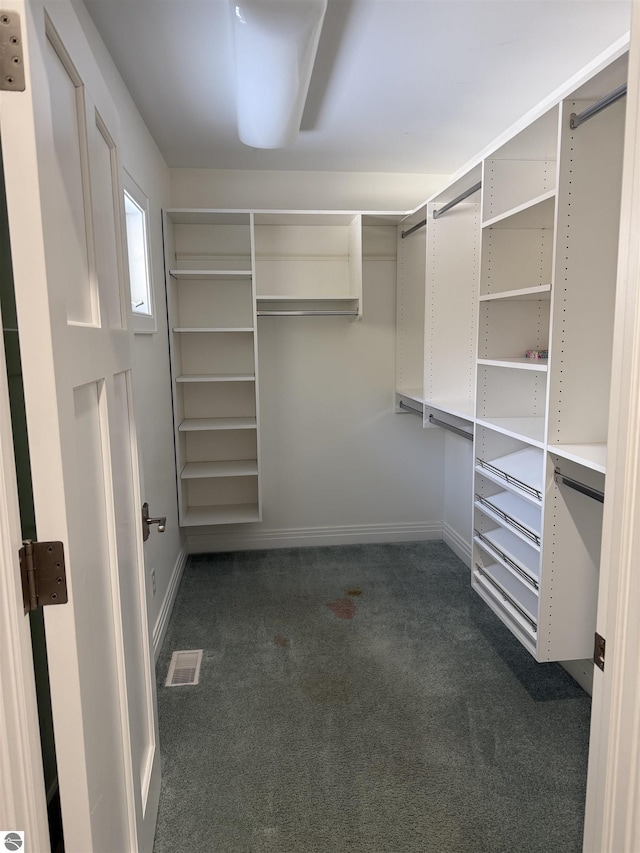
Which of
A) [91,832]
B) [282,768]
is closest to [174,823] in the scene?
[282,768]

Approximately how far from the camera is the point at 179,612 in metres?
3.00

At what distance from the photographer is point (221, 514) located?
3.58 meters

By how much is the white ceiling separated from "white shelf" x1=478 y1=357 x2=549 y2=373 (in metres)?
1.13

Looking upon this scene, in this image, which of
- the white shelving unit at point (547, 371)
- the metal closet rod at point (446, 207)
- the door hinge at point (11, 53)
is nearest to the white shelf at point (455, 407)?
the white shelving unit at point (547, 371)

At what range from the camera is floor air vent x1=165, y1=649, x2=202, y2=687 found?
7.79ft

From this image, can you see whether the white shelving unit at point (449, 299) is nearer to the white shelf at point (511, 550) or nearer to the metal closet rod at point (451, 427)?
the metal closet rod at point (451, 427)

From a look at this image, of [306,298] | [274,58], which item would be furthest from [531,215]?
[306,298]

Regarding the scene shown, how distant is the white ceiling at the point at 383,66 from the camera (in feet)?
5.80

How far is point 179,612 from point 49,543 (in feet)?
7.70

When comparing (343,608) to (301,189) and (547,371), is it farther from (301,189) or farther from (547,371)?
(301,189)

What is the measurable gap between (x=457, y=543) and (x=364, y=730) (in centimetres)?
188

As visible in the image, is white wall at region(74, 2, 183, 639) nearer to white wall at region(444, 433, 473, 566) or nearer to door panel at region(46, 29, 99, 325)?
door panel at region(46, 29, 99, 325)

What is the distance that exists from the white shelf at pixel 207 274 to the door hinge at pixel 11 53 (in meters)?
2.43

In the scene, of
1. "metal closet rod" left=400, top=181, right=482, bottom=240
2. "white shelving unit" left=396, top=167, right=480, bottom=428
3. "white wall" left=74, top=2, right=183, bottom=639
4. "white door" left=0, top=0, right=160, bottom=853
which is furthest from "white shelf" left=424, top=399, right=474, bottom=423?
"white door" left=0, top=0, right=160, bottom=853
